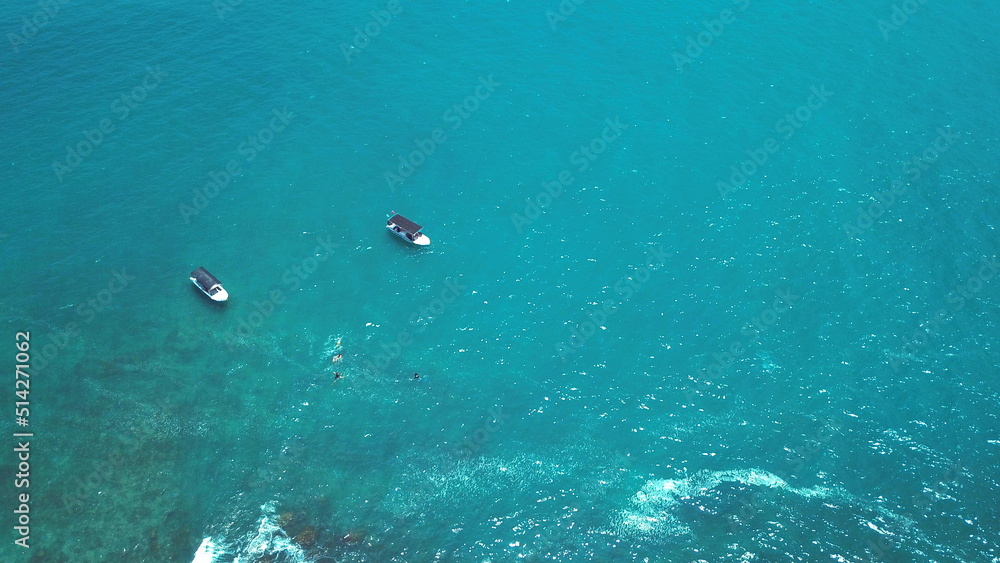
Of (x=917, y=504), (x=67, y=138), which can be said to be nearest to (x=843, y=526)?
(x=917, y=504)

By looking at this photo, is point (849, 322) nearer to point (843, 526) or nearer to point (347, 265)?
point (843, 526)

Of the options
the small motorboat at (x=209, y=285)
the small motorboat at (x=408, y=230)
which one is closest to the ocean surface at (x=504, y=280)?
the small motorboat at (x=408, y=230)

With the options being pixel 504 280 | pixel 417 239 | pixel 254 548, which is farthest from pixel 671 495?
pixel 417 239

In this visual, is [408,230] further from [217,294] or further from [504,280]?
[217,294]

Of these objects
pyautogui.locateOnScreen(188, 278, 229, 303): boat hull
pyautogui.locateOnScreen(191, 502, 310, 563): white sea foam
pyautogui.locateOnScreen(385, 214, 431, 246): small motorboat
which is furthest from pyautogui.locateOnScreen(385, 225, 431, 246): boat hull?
pyautogui.locateOnScreen(191, 502, 310, 563): white sea foam

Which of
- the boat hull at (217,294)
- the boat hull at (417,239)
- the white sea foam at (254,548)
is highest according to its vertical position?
the boat hull at (417,239)

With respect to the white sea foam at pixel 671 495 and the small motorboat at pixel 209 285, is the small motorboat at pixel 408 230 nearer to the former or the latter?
the small motorboat at pixel 209 285
